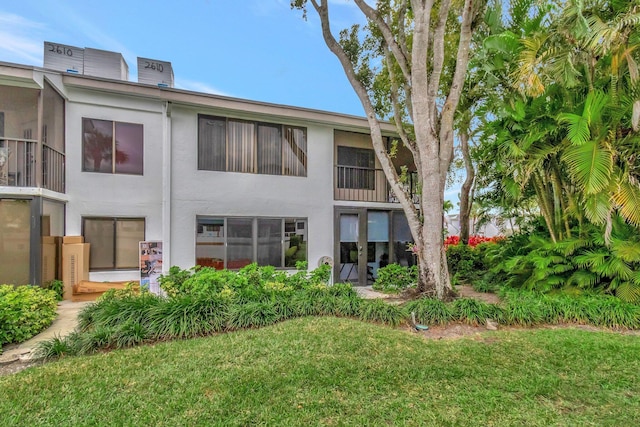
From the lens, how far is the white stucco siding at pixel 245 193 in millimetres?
8648

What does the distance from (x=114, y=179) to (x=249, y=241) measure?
A: 12.2ft

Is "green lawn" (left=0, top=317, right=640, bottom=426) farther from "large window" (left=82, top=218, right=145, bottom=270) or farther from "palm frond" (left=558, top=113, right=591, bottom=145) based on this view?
"large window" (left=82, top=218, right=145, bottom=270)

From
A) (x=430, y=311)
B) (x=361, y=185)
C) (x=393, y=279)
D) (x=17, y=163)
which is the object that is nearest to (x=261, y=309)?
(x=430, y=311)

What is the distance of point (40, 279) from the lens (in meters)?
6.76

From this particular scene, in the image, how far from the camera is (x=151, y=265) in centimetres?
761

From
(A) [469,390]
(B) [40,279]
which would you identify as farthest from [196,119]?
(A) [469,390]

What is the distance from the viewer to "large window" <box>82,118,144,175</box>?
322 inches

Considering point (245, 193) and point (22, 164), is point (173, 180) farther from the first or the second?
point (22, 164)

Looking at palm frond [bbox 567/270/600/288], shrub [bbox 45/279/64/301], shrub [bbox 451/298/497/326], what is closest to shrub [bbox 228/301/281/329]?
shrub [bbox 451/298/497/326]

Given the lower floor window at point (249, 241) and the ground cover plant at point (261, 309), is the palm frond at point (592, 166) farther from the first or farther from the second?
Answer: the lower floor window at point (249, 241)

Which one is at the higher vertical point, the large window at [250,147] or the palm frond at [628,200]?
the large window at [250,147]

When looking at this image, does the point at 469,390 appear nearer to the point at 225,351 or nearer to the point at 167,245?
the point at 225,351

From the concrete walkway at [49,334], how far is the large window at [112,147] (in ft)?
11.1

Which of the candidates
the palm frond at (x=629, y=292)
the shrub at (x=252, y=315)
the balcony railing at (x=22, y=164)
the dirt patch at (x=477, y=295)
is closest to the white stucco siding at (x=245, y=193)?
the balcony railing at (x=22, y=164)
